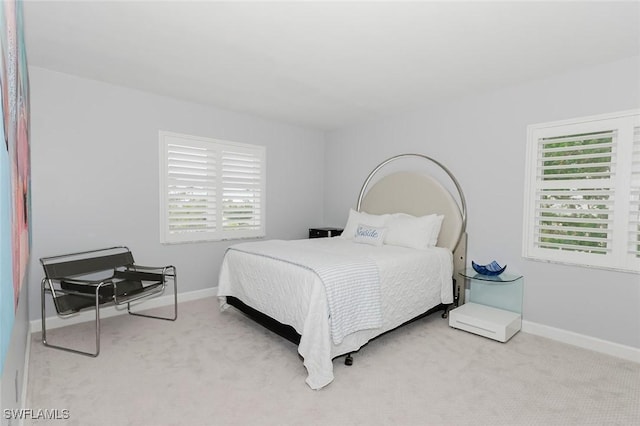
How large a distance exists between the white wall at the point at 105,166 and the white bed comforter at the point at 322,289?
41.8 inches

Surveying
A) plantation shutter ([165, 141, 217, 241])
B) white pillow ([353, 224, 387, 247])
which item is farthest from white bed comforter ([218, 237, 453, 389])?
plantation shutter ([165, 141, 217, 241])

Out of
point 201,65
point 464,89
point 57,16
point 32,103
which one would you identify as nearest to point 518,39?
point 464,89

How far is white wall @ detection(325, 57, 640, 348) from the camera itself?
283cm

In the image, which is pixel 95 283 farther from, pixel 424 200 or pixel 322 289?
pixel 424 200

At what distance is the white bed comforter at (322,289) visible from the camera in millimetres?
2393

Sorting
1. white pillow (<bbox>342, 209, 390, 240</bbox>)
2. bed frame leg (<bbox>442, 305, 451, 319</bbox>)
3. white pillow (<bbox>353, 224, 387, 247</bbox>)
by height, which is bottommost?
bed frame leg (<bbox>442, 305, 451, 319</bbox>)

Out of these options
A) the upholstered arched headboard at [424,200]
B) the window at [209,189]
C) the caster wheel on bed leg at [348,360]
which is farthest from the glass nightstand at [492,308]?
the window at [209,189]

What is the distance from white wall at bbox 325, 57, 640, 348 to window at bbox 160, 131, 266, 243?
6.46 feet

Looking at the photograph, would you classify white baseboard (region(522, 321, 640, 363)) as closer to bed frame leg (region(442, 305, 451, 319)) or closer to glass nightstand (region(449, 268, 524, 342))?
glass nightstand (region(449, 268, 524, 342))

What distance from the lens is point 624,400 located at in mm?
2205

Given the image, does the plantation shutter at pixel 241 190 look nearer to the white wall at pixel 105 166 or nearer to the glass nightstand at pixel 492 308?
the white wall at pixel 105 166

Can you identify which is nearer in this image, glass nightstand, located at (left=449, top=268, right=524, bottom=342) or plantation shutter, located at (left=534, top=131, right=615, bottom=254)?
plantation shutter, located at (left=534, top=131, right=615, bottom=254)

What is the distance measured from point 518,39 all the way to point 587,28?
412mm

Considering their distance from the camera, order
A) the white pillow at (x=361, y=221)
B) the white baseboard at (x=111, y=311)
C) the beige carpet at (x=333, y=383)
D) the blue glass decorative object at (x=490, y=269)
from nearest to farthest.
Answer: the beige carpet at (x=333, y=383)
the white baseboard at (x=111, y=311)
the blue glass decorative object at (x=490, y=269)
the white pillow at (x=361, y=221)
